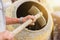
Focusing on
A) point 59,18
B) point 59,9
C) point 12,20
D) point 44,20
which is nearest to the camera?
point 12,20

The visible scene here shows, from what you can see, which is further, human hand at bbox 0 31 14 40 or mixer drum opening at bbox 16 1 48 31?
mixer drum opening at bbox 16 1 48 31

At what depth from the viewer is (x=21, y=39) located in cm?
121

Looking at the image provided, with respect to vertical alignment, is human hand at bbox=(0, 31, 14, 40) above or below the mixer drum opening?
below

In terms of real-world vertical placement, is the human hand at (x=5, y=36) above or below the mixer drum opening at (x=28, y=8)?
below

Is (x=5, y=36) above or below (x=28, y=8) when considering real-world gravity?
below

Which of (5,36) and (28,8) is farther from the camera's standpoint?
(28,8)

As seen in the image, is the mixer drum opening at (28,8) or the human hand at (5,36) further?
the mixer drum opening at (28,8)

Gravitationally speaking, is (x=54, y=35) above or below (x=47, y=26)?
below

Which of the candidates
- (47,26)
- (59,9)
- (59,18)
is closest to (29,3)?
(47,26)

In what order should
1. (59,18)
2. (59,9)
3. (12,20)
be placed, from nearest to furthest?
(12,20) < (59,18) < (59,9)

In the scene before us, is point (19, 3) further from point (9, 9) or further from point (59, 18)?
point (59, 18)

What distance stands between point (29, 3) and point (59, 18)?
0.43 metres

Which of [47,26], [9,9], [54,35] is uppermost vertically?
[9,9]

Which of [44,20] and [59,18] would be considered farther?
[59,18]
